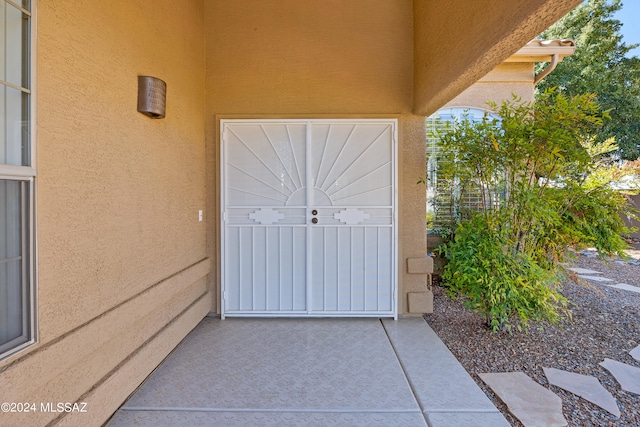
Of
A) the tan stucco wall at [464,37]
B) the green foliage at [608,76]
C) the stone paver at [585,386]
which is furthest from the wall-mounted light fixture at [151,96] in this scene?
the green foliage at [608,76]

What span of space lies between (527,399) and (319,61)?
12.4 ft

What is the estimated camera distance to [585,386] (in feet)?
8.04

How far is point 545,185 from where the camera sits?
10.6 ft

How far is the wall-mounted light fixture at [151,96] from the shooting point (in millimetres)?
2475

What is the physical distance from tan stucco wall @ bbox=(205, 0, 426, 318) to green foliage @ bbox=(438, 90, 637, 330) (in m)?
0.75

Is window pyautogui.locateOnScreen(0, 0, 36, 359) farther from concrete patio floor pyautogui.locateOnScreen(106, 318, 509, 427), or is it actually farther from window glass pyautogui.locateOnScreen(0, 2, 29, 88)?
concrete patio floor pyautogui.locateOnScreen(106, 318, 509, 427)

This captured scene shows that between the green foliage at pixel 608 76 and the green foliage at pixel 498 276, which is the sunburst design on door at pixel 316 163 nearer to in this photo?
the green foliage at pixel 498 276

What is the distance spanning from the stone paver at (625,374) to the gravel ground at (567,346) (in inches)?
1.9

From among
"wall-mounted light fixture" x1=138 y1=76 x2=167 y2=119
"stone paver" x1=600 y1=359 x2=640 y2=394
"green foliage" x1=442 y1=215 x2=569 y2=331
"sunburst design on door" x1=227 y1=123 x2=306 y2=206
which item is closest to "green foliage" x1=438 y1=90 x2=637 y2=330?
"green foliage" x1=442 y1=215 x2=569 y2=331

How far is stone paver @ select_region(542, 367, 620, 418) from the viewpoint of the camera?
2250mm

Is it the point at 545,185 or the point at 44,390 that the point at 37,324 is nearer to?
the point at 44,390

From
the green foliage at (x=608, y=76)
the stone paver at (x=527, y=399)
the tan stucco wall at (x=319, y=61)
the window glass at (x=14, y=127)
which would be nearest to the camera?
the window glass at (x=14, y=127)

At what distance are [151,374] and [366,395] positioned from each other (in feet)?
5.70

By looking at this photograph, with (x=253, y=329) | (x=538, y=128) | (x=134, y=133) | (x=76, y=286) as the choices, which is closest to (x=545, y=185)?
(x=538, y=128)
